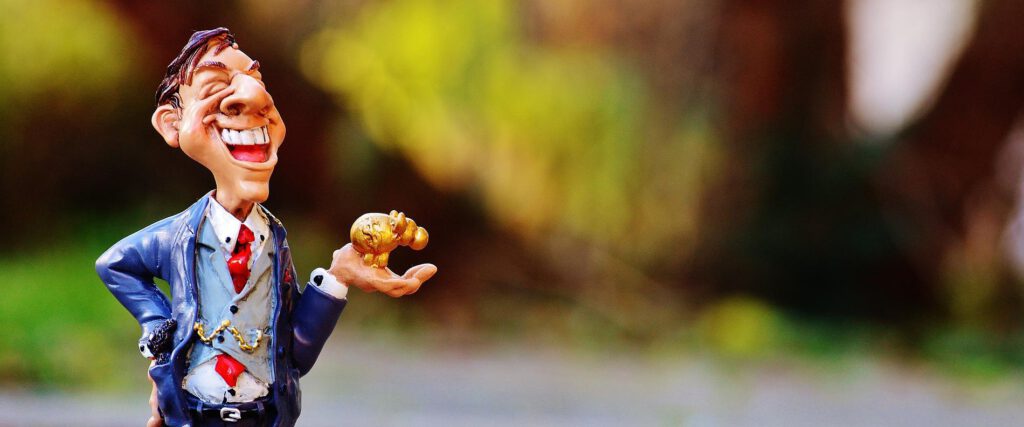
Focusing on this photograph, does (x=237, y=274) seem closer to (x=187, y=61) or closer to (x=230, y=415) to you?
(x=230, y=415)

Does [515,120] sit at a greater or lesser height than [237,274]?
greater

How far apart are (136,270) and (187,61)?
1.17ft

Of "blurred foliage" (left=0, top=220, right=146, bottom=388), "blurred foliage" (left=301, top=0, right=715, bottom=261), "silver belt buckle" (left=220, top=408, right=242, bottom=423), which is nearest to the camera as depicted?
"silver belt buckle" (left=220, top=408, right=242, bottom=423)

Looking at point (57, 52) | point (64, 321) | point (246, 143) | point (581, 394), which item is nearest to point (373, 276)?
point (246, 143)

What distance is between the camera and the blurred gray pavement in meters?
3.62

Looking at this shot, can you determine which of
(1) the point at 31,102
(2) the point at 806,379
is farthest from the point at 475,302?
(1) the point at 31,102

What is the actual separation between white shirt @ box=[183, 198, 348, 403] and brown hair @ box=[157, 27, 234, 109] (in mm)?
189

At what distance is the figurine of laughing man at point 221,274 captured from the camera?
5.55 feet

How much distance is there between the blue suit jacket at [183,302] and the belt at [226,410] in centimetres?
2

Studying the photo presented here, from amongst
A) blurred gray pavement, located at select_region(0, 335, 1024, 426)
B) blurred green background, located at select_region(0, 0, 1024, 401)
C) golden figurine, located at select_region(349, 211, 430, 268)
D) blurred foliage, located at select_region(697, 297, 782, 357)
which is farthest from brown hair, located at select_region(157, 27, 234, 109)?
blurred foliage, located at select_region(697, 297, 782, 357)

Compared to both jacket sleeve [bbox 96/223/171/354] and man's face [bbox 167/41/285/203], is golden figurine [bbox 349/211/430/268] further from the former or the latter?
jacket sleeve [bbox 96/223/171/354]

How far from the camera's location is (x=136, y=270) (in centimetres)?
175

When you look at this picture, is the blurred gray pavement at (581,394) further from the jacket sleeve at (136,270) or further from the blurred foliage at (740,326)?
Result: the jacket sleeve at (136,270)

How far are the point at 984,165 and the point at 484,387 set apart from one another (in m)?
2.56
